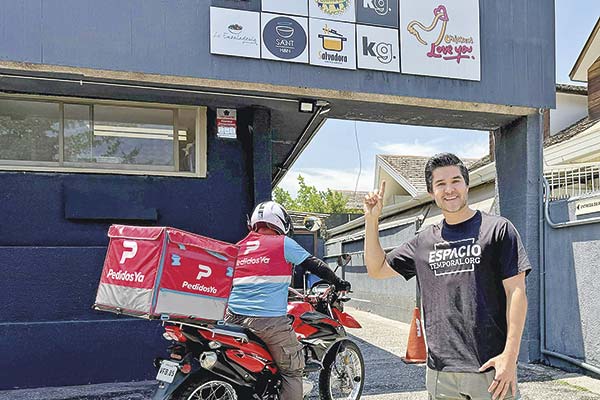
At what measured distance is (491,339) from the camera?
7.83 ft

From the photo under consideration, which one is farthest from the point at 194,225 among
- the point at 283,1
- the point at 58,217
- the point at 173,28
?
the point at 283,1

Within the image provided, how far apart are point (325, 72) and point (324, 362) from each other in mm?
3157

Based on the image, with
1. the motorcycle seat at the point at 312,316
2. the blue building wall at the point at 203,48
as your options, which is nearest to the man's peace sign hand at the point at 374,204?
the motorcycle seat at the point at 312,316

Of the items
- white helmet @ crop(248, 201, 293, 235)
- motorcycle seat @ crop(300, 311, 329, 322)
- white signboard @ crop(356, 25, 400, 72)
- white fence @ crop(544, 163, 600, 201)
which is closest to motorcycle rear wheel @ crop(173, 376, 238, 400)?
motorcycle seat @ crop(300, 311, 329, 322)

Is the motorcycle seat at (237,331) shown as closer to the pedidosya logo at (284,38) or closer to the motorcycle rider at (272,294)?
the motorcycle rider at (272,294)

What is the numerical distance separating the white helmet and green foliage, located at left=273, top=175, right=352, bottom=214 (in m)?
31.6

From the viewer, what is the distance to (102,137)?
6574mm

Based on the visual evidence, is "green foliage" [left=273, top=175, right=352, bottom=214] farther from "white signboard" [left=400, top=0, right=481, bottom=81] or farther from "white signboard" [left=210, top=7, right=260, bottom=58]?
"white signboard" [left=210, top=7, right=260, bottom=58]

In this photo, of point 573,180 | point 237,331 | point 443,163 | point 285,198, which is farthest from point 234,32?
point 285,198

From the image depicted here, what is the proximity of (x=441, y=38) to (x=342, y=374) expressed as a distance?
404cm

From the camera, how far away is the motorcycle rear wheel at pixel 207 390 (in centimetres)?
366

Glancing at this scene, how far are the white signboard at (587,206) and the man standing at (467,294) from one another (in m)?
4.47

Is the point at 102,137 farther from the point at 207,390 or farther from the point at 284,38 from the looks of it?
the point at 207,390

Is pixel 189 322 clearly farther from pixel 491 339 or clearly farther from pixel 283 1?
pixel 283 1
